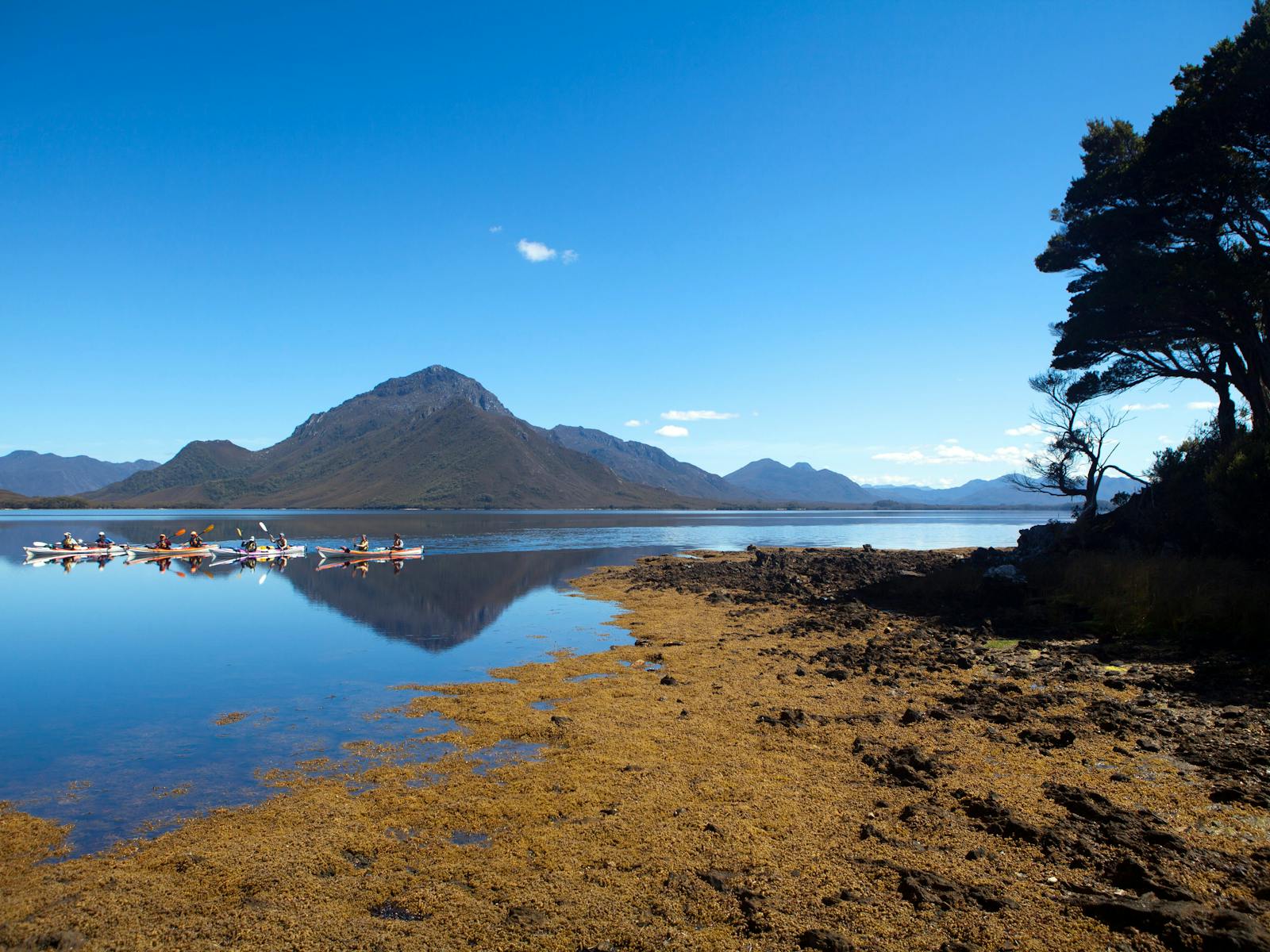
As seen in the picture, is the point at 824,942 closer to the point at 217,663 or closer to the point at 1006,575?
the point at 217,663

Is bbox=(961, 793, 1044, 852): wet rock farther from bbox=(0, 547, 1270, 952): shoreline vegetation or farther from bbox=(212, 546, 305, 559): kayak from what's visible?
bbox=(212, 546, 305, 559): kayak

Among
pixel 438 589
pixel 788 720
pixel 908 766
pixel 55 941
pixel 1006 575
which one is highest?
pixel 1006 575

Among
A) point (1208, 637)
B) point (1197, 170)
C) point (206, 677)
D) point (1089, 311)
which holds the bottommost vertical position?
point (206, 677)

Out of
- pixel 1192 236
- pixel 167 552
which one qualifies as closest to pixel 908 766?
pixel 1192 236

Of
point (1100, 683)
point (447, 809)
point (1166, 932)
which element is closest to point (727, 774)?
point (447, 809)

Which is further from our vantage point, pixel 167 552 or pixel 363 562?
pixel 167 552

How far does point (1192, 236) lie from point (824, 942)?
3261 centimetres

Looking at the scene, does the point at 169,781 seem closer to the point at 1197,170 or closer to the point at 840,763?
the point at 840,763

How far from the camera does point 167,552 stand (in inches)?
2176

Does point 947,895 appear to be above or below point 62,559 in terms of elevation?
above

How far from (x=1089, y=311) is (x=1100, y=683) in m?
23.1

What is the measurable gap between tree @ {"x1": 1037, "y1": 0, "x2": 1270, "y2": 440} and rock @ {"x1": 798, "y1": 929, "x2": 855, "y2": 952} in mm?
23697

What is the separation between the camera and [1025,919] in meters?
6.39

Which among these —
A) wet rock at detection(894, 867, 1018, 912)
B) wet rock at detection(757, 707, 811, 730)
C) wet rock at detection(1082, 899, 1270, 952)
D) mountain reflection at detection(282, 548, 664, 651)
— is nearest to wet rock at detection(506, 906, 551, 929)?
wet rock at detection(894, 867, 1018, 912)
